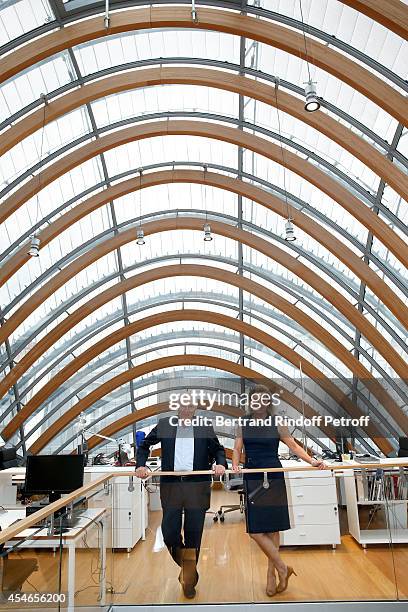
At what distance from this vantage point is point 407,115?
28.0 feet

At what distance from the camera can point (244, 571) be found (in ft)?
15.8

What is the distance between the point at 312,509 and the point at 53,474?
9.75ft

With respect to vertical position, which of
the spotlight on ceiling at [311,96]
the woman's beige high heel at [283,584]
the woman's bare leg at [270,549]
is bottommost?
the woman's beige high heel at [283,584]

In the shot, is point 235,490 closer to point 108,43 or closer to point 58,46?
point 58,46

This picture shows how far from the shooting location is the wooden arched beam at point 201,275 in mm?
16375

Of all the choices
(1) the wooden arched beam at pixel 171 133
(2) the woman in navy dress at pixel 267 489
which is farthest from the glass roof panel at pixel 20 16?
(2) the woman in navy dress at pixel 267 489

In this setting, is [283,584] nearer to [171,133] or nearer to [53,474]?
[53,474]

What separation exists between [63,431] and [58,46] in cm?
1836

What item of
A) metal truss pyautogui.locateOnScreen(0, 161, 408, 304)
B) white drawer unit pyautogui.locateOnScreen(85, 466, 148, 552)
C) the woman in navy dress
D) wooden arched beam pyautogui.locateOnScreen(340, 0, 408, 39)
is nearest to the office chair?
the woman in navy dress

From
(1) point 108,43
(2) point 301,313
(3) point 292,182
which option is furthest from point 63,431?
(1) point 108,43

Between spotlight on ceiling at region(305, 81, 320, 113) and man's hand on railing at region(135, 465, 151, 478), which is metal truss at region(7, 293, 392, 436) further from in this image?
man's hand on railing at region(135, 465, 151, 478)

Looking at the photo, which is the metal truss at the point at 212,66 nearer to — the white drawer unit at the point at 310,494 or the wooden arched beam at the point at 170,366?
the white drawer unit at the point at 310,494

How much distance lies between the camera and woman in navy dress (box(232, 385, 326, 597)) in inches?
187

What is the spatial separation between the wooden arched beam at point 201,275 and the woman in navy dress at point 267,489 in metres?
11.7
